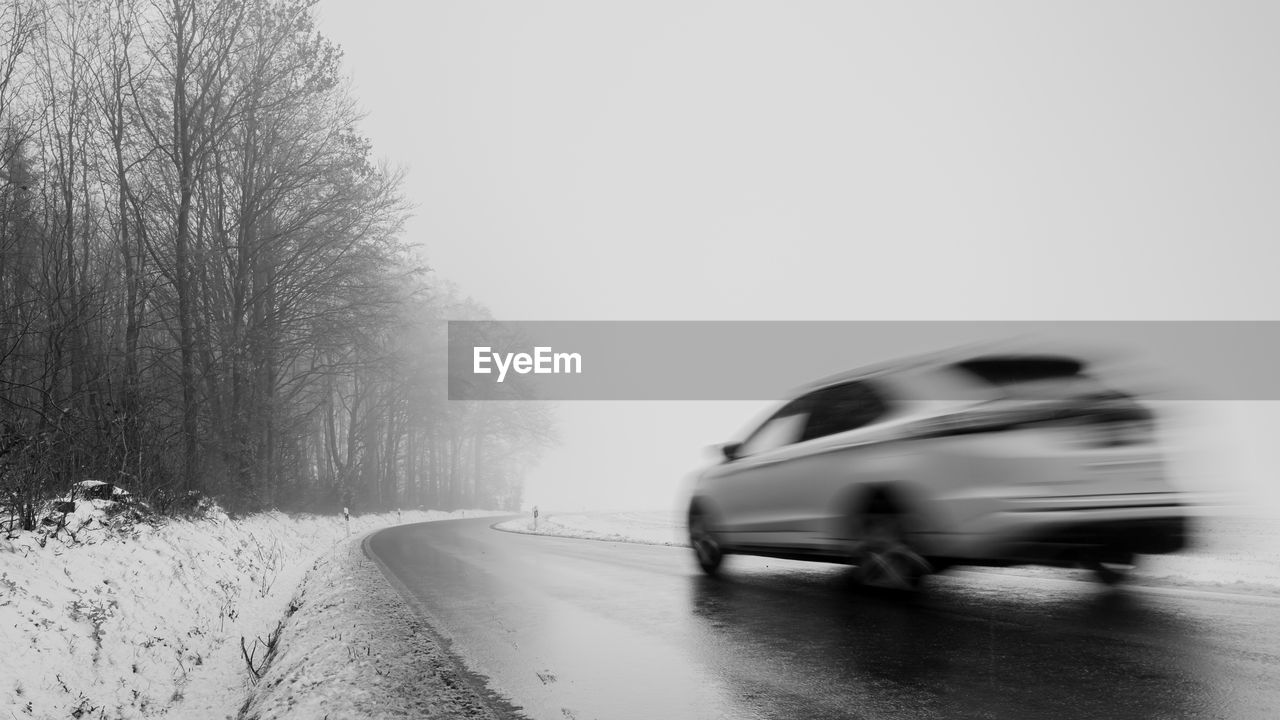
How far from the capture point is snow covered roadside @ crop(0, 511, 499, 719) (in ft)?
15.8

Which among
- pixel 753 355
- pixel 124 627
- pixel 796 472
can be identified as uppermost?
pixel 753 355

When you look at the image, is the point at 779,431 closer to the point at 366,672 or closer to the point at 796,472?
the point at 796,472

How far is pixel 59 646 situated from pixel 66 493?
12.6 ft

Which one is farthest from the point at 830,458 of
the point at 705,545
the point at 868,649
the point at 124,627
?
the point at 124,627

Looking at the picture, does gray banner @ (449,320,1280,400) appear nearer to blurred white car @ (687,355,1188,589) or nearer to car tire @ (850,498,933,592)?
blurred white car @ (687,355,1188,589)

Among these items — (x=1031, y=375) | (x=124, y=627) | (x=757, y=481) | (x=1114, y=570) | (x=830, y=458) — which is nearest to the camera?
(x=1031, y=375)

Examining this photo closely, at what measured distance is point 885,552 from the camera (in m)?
5.25

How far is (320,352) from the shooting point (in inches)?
837

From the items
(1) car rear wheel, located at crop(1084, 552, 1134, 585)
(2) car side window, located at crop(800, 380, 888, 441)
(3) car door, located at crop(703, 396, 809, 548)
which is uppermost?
(2) car side window, located at crop(800, 380, 888, 441)

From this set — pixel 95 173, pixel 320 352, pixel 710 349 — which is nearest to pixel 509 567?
pixel 95 173

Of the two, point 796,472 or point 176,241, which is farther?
point 176,241

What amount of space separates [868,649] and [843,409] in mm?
2438

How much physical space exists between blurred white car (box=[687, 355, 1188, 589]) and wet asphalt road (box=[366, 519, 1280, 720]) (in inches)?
14.4

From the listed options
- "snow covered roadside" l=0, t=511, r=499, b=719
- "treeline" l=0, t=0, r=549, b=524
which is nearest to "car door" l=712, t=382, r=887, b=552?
"snow covered roadside" l=0, t=511, r=499, b=719
